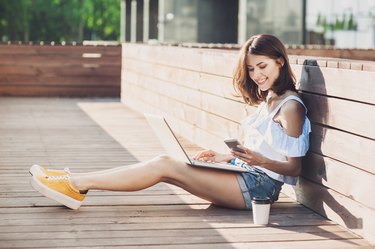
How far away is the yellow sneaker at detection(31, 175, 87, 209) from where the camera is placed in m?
4.49

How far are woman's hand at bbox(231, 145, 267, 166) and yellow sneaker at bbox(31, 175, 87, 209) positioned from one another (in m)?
0.89

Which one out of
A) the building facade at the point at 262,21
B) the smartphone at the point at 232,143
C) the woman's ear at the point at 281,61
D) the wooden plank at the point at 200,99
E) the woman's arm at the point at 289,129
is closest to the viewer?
the smartphone at the point at 232,143

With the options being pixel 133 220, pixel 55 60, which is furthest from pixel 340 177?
pixel 55 60

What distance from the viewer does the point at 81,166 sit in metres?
6.21

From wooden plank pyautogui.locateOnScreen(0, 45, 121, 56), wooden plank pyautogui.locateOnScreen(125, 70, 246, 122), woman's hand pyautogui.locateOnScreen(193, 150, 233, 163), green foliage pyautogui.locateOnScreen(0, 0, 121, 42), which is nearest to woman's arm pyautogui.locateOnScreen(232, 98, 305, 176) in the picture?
woman's hand pyautogui.locateOnScreen(193, 150, 233, 163)

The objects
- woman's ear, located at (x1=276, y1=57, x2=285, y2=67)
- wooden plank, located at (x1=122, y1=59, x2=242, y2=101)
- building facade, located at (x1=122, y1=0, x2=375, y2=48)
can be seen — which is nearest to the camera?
woman's ear, located at (x1=276, y1=57, x2=285, y2=67)

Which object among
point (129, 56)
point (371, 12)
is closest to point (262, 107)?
point (129, 56)

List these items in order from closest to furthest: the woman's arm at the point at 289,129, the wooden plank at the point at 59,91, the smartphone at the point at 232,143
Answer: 1. the smartphone at the point at 232,143
2. the woman's arm at the point at 289,129
3. the wooden plank at the point at 59,91

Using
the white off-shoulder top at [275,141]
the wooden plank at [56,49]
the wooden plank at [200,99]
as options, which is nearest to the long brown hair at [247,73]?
the white off-shoulder top at [275,141]

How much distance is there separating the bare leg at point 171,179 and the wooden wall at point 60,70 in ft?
28.7

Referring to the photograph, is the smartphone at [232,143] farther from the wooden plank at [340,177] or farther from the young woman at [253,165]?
the wooden plank at [340,177]

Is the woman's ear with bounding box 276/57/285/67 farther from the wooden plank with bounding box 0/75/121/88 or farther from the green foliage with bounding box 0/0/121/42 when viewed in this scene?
the green foliage with bounding box 0/0/121/42

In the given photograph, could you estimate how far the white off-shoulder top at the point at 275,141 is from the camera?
4359 mm

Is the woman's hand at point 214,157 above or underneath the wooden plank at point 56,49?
underneath
